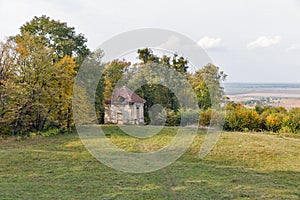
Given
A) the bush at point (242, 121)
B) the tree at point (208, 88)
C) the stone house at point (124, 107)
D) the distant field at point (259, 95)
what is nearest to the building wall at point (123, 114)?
the stone house at point (124, 107)

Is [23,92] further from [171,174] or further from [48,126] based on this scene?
[171,174]

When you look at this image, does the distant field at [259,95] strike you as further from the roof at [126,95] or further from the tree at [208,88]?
the roof at [126,95]

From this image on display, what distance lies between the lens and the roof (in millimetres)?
13055

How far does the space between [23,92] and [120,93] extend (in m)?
3.82

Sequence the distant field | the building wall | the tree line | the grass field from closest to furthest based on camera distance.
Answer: the grass field, the tree line, the building wall, the distant field

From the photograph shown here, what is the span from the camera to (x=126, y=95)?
1302 cm

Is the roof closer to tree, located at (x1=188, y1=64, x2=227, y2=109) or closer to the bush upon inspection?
tree, located at (x1=188, y1=64, x2=227, y2=109)

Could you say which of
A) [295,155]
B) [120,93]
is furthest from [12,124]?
[295,155]

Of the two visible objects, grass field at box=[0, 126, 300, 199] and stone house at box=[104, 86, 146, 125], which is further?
stone house at box=[104, 86, 146, 125]

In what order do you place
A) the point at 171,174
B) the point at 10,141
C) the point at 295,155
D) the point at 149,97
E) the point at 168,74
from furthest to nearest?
the point at 149,97
the point at 168,74
the point at 10,141
the point at 295,155
the point at 171,174

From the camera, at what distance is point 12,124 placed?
12.7m

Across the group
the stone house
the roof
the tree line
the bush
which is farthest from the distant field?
the roof

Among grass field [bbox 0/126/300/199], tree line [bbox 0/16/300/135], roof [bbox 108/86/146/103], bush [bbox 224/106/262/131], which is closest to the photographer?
grass field [bbox 0/126/300/199]

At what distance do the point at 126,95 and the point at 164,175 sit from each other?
6.95m
